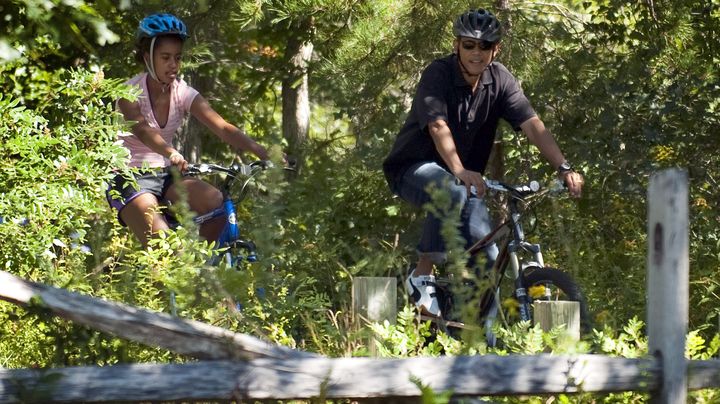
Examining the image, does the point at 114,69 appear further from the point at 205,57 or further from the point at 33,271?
the point at 33,271

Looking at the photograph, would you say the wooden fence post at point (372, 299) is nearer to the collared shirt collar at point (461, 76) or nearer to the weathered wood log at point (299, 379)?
the weathered wood log at point (299, 379)

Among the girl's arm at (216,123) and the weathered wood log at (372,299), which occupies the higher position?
→ the girl's arm at (216,123)

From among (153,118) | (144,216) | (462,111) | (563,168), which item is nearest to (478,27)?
(462,111)

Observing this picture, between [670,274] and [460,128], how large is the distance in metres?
2.46

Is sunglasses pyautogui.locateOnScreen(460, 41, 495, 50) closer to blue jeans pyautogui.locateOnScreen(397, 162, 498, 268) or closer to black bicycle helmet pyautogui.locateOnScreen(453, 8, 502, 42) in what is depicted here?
black bicycle helmet pyautogui.locateOnScreen(453, 8, 502, 42)

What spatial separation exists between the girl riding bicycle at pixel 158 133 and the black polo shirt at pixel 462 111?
2.65 ft

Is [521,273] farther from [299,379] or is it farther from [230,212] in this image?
[299,379]

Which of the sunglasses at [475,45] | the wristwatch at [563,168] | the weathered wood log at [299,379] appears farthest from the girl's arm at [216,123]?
the weathered wood log at [299,379]

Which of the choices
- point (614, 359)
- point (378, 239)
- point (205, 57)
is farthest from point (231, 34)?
point (614, 359)

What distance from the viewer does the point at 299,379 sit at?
4164 millimetres

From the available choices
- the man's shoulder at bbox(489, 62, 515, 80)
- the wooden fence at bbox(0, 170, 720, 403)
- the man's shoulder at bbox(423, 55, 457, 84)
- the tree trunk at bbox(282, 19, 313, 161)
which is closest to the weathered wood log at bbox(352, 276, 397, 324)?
the wooden fence at bbox(0, 170, 720, 403)

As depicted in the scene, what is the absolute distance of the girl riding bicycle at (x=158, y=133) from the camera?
6934mm

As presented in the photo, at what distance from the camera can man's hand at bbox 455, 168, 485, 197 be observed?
6.14 m

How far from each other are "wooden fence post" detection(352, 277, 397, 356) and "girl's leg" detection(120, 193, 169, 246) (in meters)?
1.56
